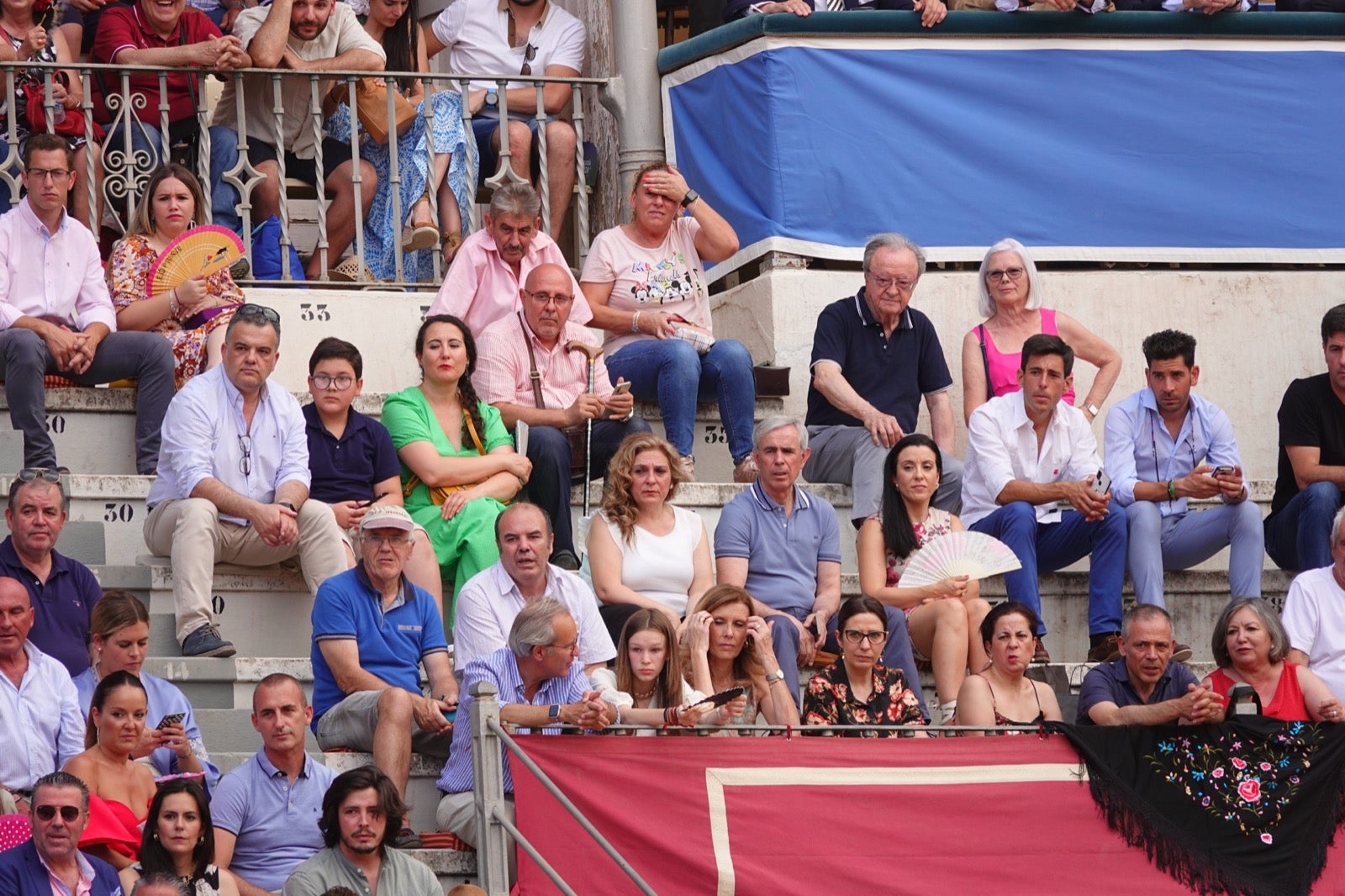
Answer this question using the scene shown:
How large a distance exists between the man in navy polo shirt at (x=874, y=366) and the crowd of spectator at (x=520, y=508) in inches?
0.7

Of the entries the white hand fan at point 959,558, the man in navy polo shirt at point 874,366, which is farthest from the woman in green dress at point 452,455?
the white hand fan at point 959,558

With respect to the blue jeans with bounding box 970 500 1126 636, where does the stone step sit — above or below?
above

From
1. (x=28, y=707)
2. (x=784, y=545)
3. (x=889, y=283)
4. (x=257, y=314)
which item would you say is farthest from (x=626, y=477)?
(x=28, y=707)

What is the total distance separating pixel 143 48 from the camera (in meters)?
10.8

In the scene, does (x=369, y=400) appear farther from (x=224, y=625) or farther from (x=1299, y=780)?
(x=1299, y=780)

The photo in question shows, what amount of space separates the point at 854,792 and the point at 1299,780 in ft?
4.94

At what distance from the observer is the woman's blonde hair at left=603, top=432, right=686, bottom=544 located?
8.92m

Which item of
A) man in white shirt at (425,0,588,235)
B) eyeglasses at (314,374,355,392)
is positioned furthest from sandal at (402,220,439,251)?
eyeglasses at (314,374,355,392)

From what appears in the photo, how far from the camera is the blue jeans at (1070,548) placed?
362 inches

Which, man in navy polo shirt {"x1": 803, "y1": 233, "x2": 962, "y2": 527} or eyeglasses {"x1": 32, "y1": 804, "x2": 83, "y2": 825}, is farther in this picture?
man in navy polo shirt {"x1": 803, "y1": 233, "x2": 962, "y2": 527}

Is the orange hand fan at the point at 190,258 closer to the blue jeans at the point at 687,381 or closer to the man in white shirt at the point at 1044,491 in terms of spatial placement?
the blue jeans at the point at 687,381

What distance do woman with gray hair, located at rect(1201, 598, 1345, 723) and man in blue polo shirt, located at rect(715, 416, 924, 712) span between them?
107cm

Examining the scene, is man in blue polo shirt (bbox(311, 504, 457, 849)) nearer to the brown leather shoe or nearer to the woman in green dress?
the woman in green dress

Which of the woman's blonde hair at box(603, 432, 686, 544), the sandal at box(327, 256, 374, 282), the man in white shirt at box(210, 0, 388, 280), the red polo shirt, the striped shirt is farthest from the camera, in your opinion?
the sandal at box(327, 256, 374, 282)
